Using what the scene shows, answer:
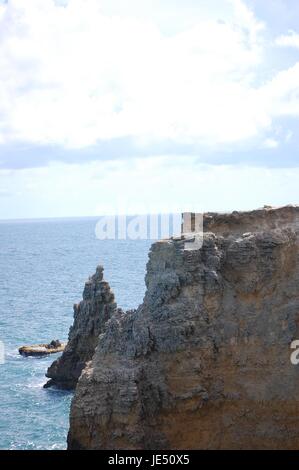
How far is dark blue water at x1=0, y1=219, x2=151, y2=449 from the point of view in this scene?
51312mm

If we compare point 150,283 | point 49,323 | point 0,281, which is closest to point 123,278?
point 0,281

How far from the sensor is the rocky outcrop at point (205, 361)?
3069 centimetres

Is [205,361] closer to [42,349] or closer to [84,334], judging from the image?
[84,334]

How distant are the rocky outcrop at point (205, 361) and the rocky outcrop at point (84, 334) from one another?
92.1 feet

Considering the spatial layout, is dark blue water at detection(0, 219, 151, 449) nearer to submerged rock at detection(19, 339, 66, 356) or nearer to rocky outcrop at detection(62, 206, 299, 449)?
submerged rock at detection(19, 339, 66, 356)

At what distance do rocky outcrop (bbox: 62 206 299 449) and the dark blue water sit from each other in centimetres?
1707

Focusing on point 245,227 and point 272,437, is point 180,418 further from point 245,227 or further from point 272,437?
point 245,227

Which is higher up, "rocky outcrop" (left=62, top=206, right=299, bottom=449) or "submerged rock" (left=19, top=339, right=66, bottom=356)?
"rocky outcrop" (left=62, top=206, right=299, bottom=449)

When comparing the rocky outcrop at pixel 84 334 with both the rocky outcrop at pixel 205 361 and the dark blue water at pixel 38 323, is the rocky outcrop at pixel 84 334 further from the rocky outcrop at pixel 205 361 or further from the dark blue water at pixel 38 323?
the rocky outcrop at pixel 205 361

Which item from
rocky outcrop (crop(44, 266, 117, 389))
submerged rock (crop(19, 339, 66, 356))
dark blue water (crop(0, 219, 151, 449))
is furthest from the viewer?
submerged rock (crop(19, 339, 66, 356))

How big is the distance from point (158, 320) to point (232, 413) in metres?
4.98

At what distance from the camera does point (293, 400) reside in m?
30.8

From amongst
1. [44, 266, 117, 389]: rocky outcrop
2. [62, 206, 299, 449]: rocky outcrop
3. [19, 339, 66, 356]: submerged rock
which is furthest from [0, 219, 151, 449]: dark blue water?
[62, 206, 299, 449]: rocky outcrop

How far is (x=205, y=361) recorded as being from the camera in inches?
1231
